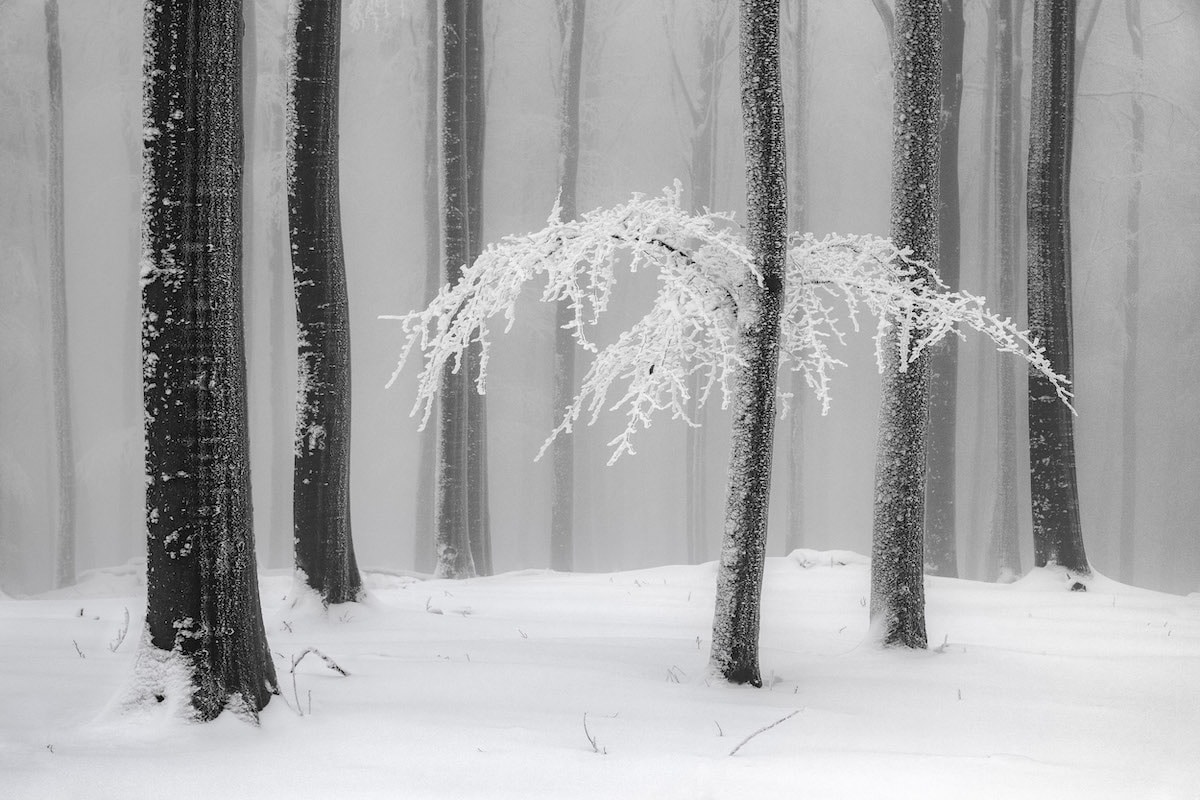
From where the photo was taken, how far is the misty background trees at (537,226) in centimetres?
2188

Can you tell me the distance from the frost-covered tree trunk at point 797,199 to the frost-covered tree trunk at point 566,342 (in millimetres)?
4693

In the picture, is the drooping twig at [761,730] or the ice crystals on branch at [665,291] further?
the ice crystals on branch at [665,291]

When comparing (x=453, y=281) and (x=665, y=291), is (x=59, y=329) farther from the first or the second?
(x=665, y=291)

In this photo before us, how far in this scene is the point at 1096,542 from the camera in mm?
26625

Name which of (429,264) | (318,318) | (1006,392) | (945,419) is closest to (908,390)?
(318,318)

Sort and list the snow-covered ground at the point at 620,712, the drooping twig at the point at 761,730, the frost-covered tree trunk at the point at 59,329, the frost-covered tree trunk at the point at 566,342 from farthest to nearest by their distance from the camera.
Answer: the frost-covered tree trunk at the point at 566,342
the frost-covered tree trunk at the point at 59,329
the drooping twig at the point at 761,730
the snow-covered ground at the point at 620,712

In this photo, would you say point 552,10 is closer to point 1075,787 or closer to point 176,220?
point 176,220

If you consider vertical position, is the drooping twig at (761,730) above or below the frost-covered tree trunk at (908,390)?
below

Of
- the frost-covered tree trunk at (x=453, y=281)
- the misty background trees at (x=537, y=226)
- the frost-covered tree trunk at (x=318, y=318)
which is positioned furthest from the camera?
the misty background trees at (x=537, y=226)

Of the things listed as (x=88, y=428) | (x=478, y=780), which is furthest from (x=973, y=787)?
(x=88, y=428)

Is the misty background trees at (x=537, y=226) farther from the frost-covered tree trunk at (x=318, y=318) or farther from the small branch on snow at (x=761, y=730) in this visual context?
the small branch on snow at (x=761, y=730)

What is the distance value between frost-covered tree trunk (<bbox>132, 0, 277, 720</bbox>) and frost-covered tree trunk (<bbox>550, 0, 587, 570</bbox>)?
1269 centimetres

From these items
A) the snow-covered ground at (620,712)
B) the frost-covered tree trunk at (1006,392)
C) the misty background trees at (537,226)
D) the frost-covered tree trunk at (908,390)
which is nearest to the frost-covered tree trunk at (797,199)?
the misty background trees at (537,226)

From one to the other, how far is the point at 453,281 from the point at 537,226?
12.0 meters
